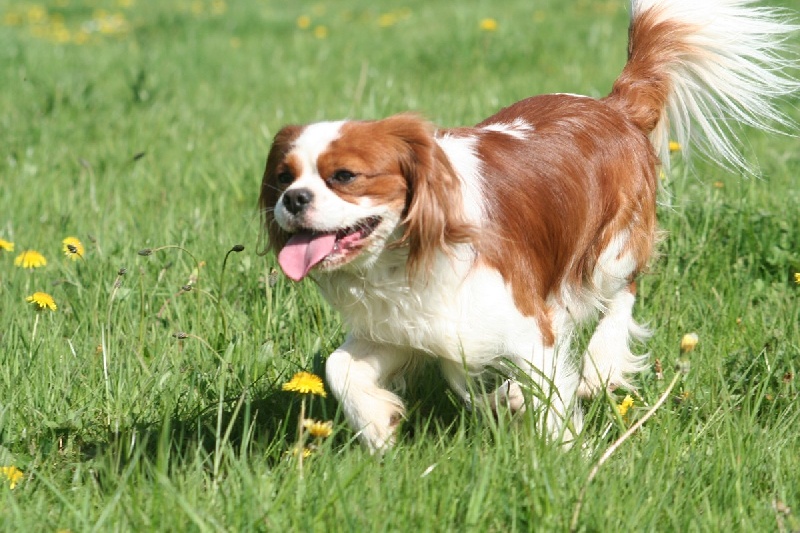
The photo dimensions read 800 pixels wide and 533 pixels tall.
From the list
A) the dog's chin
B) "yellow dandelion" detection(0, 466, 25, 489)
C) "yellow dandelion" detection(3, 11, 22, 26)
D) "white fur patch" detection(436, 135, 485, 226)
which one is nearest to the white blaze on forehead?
the dog's chin

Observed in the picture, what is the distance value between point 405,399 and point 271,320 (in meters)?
0.53

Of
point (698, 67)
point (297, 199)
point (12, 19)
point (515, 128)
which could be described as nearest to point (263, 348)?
point (297, 199)

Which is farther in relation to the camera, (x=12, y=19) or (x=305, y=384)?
(x=12, y=19)

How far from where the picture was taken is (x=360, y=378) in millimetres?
3109

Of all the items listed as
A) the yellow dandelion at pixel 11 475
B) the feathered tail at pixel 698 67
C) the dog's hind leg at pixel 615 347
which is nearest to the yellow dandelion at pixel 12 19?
the feathered tail at pixel 698 67

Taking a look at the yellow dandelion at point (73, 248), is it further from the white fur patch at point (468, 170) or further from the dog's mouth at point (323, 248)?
the white fur patch at point (468, 170)

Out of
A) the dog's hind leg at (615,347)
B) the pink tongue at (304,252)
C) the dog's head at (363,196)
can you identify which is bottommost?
the dog's hind leg at (615,347)

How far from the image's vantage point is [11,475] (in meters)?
2.68

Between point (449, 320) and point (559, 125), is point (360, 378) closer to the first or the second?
point (449, 320)

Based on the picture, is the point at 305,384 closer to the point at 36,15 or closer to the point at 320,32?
the point at 320,32

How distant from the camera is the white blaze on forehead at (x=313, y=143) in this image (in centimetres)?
280

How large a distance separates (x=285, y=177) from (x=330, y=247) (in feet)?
0.80

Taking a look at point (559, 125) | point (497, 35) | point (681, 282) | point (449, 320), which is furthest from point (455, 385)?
point (497, 35)

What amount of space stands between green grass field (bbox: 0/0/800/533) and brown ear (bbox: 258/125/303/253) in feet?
1.10
